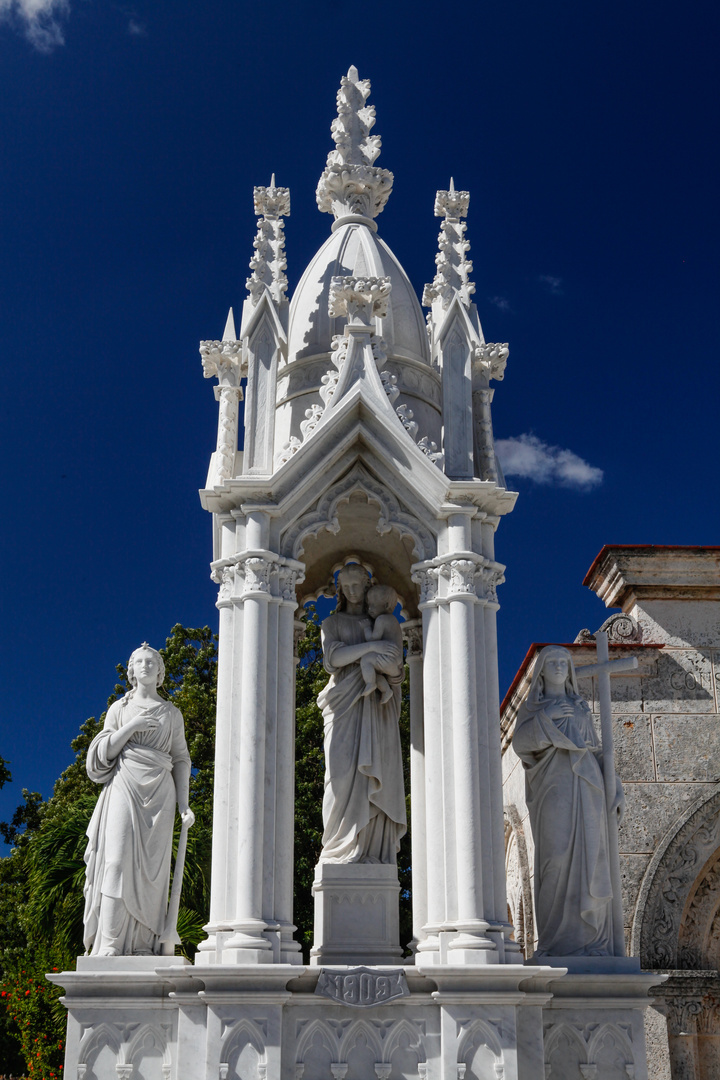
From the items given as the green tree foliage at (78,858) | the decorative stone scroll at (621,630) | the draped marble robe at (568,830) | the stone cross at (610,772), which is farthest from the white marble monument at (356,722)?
the decorative stone scroll at (621,630)

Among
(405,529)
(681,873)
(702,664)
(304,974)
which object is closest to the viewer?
(304,974)

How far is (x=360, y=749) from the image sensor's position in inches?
416

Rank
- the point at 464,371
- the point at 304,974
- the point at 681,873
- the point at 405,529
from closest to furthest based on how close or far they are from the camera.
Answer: the point at 304,974
the point at 405,529
the point at 464,371
the point at 681,873

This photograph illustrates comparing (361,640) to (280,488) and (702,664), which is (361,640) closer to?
(280,488)

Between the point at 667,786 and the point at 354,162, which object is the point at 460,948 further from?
Result: the point at 354,162

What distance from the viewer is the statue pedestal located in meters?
9.72

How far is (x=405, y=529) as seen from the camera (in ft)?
33.7

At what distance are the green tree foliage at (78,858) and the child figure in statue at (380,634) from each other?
3.57 feet

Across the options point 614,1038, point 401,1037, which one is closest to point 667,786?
point 614,1038

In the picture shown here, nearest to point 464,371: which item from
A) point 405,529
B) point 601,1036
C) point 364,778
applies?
point 405,529

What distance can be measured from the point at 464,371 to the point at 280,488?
223cm

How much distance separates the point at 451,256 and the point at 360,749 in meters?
5.09

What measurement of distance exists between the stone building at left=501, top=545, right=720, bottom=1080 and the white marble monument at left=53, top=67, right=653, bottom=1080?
4.40 metres

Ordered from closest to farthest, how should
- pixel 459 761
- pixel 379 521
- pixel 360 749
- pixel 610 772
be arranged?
pixel 459 761 < pixel 610 772 < pixel 379 521 < pixel 360 749
